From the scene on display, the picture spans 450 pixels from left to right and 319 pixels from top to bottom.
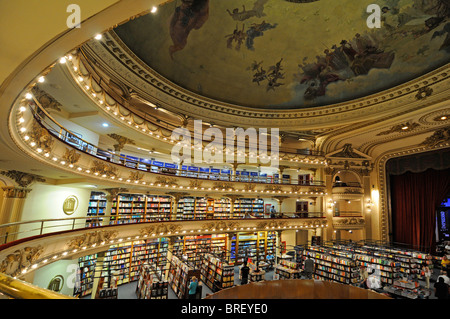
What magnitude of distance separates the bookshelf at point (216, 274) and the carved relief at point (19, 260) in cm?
713

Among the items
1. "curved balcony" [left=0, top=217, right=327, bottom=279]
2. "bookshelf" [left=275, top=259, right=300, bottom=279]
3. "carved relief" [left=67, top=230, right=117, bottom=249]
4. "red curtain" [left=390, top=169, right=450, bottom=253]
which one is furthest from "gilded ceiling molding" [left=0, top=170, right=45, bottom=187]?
"red curtain" [left=390, top=169, right=450, bottom=253]

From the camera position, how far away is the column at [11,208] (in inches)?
293

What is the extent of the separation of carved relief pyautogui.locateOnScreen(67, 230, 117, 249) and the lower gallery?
0.22 ft

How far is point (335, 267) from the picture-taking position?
449 inches

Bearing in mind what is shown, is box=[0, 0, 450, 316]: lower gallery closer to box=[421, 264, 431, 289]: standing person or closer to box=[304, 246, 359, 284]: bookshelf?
box=[304, 246, 359, 284]: bookshelf

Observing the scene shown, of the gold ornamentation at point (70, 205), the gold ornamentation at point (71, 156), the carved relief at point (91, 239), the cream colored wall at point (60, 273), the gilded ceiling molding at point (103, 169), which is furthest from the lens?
the gold ornamentation at point (70, 205)

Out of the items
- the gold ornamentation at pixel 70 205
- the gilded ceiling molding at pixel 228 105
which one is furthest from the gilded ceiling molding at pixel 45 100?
the gold ornamentation at pixel 70 205

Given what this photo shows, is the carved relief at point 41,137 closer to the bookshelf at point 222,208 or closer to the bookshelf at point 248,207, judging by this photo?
the bookshelf at point 222,208

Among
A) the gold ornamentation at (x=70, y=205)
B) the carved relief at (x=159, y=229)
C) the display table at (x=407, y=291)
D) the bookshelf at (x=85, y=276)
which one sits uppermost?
the gold ornamentation at (x=70, y=205)

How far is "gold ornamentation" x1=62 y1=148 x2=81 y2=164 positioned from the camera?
663 centimetres

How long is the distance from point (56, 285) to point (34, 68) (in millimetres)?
9876

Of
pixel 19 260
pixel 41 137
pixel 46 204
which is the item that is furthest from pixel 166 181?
pixel 19 260

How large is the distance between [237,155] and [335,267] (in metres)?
8.69

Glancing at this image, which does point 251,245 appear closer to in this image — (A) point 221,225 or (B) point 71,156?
(A) point 221,225
